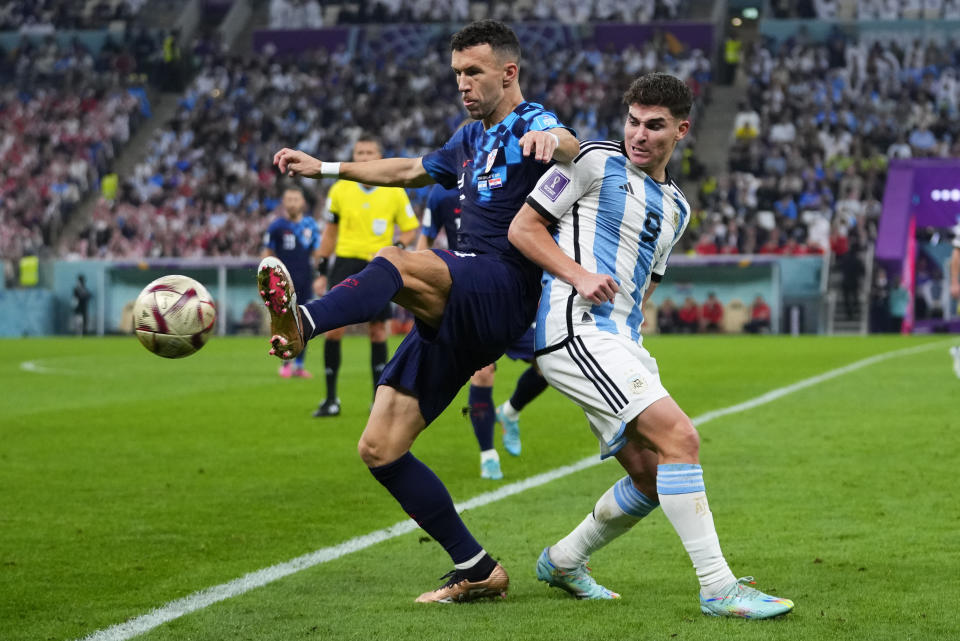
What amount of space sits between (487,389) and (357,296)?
13.0 ft

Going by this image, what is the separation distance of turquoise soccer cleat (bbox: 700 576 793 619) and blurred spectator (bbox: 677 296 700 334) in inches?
1016

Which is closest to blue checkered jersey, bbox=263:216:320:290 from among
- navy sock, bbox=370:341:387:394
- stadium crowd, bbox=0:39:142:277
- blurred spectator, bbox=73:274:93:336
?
navy sock, bbox=370:341:387:394

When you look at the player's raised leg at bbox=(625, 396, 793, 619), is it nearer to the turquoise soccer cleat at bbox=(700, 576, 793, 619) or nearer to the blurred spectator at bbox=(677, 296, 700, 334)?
the turquoise soccer cleat at bbox=(700, 576, 793, 619)

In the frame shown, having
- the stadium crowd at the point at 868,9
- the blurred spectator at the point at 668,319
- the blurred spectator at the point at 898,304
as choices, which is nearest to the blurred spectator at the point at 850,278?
the blurred spectator at the point at 898,304

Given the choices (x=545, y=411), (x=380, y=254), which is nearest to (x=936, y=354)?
(x=545, y=411)

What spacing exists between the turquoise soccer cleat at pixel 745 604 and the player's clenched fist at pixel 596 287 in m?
1.03

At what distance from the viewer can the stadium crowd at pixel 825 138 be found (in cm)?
3081

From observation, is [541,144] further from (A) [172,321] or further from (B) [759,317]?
(B) [759,317]

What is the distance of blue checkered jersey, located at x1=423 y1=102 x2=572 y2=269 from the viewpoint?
4.86 meters

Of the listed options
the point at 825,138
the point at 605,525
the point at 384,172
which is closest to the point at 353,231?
the point at 384,172

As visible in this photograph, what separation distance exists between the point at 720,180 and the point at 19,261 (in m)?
17.4

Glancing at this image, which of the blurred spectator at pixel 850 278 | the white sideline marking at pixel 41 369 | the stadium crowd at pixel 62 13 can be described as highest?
the stadium crowd at pixel 62 13

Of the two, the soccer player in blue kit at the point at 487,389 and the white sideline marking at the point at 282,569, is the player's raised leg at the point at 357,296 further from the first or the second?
the soccer player in blue kit at the point at 487,389

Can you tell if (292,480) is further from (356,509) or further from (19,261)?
(19,261)
